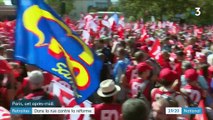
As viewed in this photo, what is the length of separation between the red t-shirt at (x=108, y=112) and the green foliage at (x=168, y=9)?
46.7 metres

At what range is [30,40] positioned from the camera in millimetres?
5559

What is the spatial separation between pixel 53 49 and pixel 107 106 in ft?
2.94

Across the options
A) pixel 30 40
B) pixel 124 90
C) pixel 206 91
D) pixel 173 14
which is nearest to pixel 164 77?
pixel 206 91

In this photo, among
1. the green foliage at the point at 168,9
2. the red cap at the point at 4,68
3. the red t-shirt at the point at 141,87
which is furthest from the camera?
the green foliage at the point at 168,9

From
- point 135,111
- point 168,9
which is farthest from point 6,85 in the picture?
point 168,9

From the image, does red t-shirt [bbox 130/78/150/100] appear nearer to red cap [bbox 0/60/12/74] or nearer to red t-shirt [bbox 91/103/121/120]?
red t-shirt [bbox 91/103/121/120]

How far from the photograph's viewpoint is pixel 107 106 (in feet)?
Answer: 17.7

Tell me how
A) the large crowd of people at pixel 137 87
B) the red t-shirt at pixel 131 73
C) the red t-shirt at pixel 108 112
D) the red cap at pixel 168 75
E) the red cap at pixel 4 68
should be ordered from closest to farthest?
the large crowd of people at pixel 137 87 → the red t-shirt at pixel 108 112 → the red cap at pixel 168 75 → the red cap at pixel 4 68 → the red t-shirt at pixel 131 73

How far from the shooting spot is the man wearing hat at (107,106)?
5367 millimetres

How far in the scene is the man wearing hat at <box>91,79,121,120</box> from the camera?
17.6 feet

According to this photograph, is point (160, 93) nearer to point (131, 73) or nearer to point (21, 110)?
point (21, 110)

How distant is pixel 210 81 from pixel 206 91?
1.46 ft

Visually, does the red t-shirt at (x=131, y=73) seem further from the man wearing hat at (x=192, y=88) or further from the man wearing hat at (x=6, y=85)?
the man wearing hat at (x=6, y=85)

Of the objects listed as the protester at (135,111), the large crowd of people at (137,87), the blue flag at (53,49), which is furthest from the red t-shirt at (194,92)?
the protester at (135,111)
